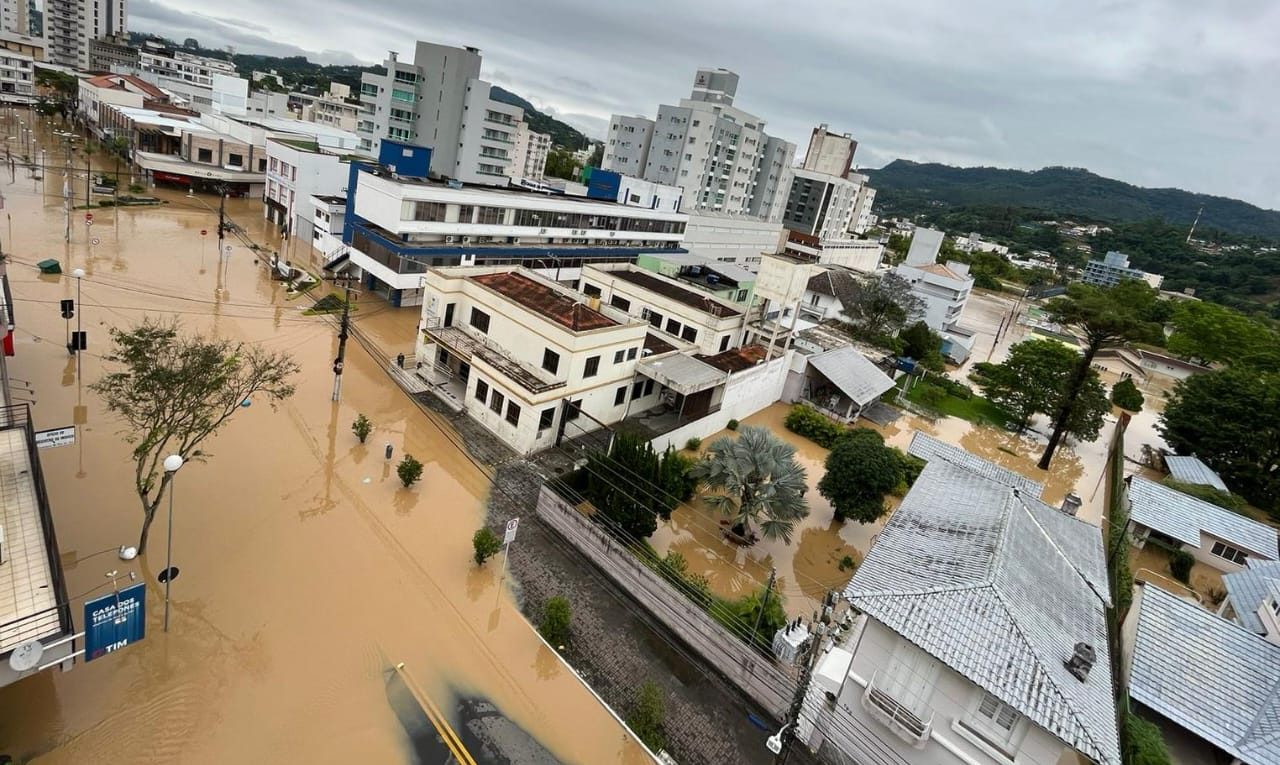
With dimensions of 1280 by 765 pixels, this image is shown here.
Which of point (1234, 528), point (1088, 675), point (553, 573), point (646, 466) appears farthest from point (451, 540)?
point (1234, 528)

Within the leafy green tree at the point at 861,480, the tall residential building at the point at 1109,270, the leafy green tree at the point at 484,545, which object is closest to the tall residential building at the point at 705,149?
the leafy green tree at the point at 861,480

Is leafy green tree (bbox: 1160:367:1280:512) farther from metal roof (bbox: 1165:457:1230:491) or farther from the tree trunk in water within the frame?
the tree trunk in water

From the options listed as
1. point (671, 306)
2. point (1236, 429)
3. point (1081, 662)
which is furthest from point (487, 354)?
point (1236, 429)

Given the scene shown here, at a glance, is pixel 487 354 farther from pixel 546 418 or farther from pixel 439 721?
pixel 439 721

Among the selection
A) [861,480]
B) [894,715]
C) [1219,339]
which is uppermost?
[1219,339]

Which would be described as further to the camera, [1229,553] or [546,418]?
[1229,553]

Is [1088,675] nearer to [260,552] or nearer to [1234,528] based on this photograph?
[260,552]
